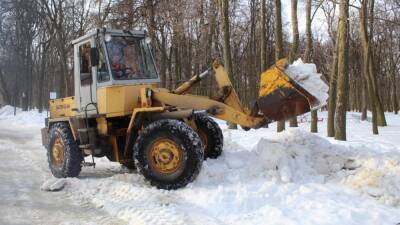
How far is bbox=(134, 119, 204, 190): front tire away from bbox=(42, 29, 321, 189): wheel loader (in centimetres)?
2

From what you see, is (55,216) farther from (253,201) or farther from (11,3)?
(11,3)

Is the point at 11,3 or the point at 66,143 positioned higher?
the point at 11,3

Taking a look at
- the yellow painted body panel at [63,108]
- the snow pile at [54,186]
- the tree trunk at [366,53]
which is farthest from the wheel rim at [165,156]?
the tree trunk at [366,53]

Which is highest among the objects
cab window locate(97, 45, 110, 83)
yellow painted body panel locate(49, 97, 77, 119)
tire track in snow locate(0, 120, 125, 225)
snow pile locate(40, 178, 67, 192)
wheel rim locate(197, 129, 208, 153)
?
cab window locate(97, 45, 110, 83)

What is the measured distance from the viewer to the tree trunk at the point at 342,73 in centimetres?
1555

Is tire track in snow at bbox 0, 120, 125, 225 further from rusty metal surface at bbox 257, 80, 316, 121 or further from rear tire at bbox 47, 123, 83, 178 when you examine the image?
rusty metal surface at bbox 257, 80, 316, 121

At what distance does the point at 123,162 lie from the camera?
33.6ft

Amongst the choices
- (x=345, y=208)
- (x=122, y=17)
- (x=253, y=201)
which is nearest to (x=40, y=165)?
(x=253, y=201)

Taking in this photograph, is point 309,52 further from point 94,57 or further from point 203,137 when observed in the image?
point 94,57

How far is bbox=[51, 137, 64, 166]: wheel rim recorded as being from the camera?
11.0 metres

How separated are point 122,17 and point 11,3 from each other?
42.0 ft

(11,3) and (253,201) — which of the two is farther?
(11,3)

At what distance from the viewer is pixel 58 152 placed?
11117mm

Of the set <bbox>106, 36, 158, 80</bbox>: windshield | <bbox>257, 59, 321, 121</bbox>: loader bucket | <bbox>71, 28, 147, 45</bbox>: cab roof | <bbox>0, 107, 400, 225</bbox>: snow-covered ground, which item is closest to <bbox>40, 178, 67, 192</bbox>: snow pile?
<bbox>0, 107, 400, 225</bbox>: snow-covered ground
